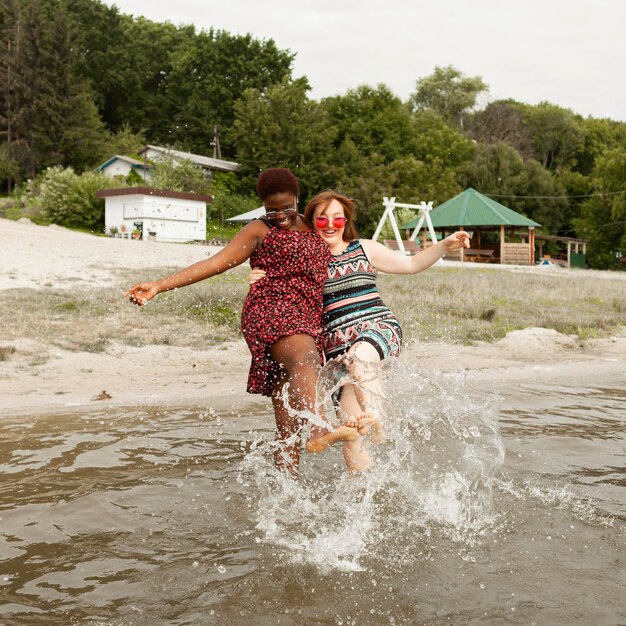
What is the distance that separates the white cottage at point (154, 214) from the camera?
31875 mm

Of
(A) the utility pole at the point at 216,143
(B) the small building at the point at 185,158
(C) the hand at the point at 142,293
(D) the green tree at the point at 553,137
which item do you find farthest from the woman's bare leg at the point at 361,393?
(D) the green tree at the point at 553,137

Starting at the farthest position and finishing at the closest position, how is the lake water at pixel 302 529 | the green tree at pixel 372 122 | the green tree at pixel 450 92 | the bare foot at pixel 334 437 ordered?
the green tree at pixel 450 92, the green tree at pixel 372 122, the bare foot at pixel 334 437, the lake water at pixel 302 529

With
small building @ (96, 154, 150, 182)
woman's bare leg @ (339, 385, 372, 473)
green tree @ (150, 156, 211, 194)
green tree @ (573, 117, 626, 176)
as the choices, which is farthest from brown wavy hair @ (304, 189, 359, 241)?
green tree @ (573, 117, 626, 176)

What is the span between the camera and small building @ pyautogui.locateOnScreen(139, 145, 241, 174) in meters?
42.8

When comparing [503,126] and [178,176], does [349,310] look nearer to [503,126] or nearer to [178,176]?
[178,176]

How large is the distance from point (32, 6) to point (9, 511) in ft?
176

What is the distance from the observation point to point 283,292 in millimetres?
4090

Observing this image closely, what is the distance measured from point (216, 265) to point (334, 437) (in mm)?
1254

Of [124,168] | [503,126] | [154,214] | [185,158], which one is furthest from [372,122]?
[154,214]

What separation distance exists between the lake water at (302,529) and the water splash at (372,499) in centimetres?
1

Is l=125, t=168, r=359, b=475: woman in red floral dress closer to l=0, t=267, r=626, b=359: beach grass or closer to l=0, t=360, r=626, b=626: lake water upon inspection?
l=0, t=360, r=626, b=626: lake water

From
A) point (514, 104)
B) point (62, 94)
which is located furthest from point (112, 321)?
point (514, 104)

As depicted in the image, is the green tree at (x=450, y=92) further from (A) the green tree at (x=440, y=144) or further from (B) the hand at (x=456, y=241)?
(B) the hand at (x=456, y=241)

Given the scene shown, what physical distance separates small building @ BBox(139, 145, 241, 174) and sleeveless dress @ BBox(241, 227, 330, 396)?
1562 inches
